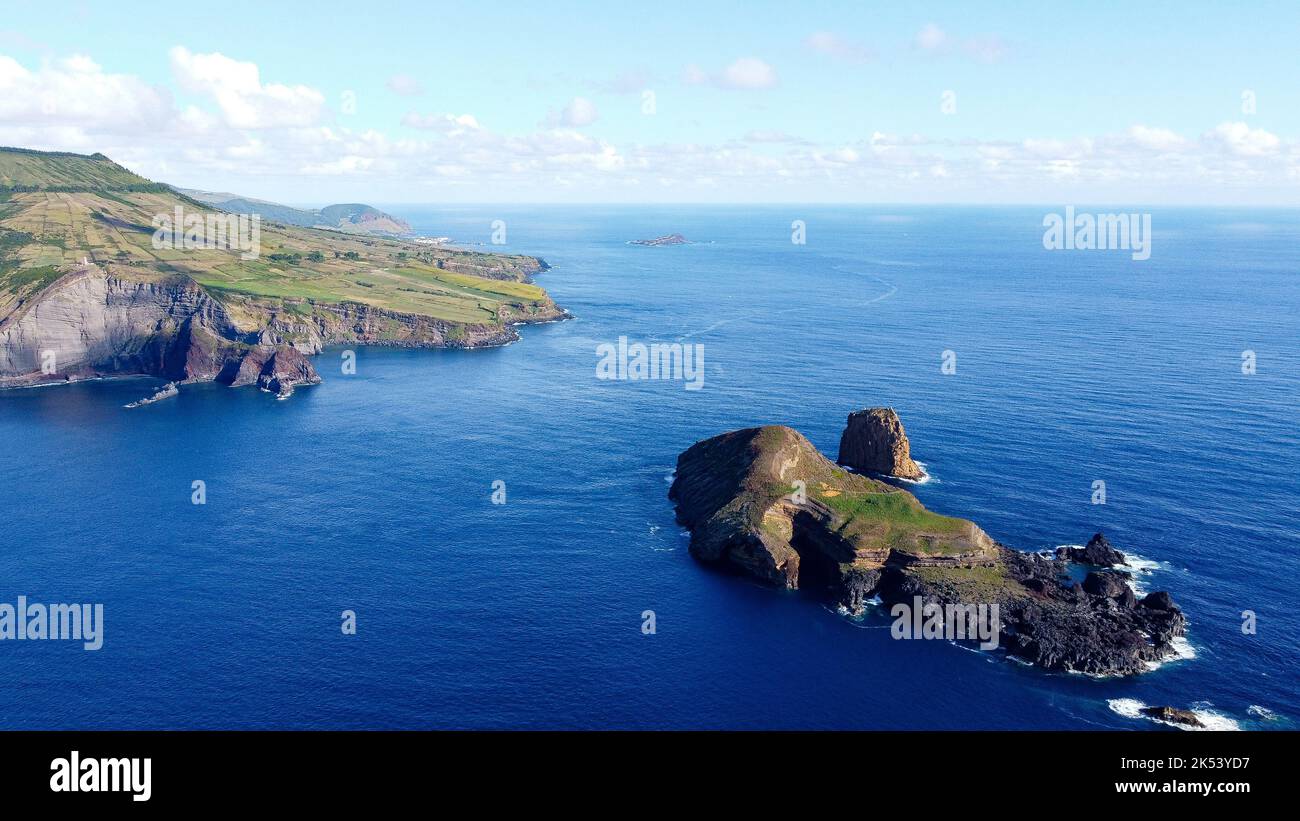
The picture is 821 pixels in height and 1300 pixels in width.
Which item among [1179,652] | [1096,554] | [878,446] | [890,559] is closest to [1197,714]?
[1179,652]

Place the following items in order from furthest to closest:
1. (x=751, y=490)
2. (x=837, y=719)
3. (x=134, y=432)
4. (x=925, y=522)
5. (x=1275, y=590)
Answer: (x=134, y=432)
(x=751, y=490)
(x=925, y=522)
(x=1275, y=590)
(x=837, y=719)

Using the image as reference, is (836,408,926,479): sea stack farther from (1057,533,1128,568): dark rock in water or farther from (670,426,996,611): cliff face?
(1057,533,1128,568): dark rock in water

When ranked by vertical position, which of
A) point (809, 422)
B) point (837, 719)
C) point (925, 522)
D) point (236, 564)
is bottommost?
point (837, 719)

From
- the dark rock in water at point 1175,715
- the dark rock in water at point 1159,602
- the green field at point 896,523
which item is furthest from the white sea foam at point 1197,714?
the green field at point 896,523

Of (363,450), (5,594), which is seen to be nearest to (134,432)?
(363,450)

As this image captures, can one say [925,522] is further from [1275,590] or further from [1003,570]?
[1275,590]

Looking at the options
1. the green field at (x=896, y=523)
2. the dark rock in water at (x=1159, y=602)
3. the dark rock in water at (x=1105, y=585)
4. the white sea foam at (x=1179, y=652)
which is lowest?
the white sea foam at (x=1179, y=652)

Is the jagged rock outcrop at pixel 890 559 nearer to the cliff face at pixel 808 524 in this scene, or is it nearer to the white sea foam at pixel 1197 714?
the cliff face at pixel 808 524
